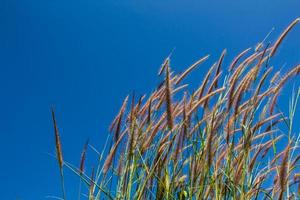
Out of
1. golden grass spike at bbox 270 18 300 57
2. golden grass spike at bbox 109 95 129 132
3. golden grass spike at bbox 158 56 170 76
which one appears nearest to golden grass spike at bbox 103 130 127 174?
golden grass spike at bbox 109 95 129 132

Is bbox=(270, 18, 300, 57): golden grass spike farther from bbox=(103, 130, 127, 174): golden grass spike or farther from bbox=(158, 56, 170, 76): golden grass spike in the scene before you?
bbox=(103, 130, 127, 174): golden grass spike

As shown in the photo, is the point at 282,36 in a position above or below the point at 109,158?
above

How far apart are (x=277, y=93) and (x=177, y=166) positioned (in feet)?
2.29

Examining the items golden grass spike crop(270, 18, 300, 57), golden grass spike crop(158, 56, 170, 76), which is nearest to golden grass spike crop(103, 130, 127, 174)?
golden grass spike crop(158, 56, 170, 76)

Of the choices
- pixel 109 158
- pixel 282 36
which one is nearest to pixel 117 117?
pixel 109 158

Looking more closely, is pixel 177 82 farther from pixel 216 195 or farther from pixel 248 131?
pixel 216 195

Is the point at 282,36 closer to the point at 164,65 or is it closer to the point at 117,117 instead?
the point at 164,65

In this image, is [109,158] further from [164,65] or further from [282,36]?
[282,36]

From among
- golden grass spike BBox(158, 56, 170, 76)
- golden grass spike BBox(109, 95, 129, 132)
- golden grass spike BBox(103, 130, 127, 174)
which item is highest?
golden grass spike BBox(158, 56, 170, 76)

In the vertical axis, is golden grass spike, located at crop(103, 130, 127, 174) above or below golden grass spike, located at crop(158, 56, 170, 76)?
below

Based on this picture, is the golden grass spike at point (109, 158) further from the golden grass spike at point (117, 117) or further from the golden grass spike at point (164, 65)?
the golden grass spike at point (164, 65)

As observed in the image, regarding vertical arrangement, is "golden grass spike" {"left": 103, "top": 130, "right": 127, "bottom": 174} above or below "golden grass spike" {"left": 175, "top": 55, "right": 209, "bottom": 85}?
below

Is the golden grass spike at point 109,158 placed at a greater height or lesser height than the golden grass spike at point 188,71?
lesser

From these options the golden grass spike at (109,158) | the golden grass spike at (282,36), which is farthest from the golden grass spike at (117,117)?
the golden grass spike at (282,36)
